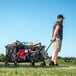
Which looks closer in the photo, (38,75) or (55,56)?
(38,75)

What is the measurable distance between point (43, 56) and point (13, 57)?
121cm

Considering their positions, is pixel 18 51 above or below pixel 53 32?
below

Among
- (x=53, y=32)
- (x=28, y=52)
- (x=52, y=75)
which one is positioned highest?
(x=53, y=32)

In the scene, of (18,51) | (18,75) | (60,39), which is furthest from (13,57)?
(18,75)

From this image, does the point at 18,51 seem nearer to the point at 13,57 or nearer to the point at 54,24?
the point at 13,57

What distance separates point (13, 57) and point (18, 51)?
1.08ft

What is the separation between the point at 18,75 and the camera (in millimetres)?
7348

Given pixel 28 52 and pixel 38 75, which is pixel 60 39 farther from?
pixel 38 75

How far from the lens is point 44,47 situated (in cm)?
1241

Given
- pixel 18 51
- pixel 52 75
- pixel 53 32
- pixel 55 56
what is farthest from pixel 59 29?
pixel 52 75

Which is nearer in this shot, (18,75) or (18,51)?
(18,75)

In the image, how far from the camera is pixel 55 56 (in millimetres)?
12734

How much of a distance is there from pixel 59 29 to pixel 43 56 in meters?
1.35

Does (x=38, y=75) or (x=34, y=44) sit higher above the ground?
(x=34, y=44)
